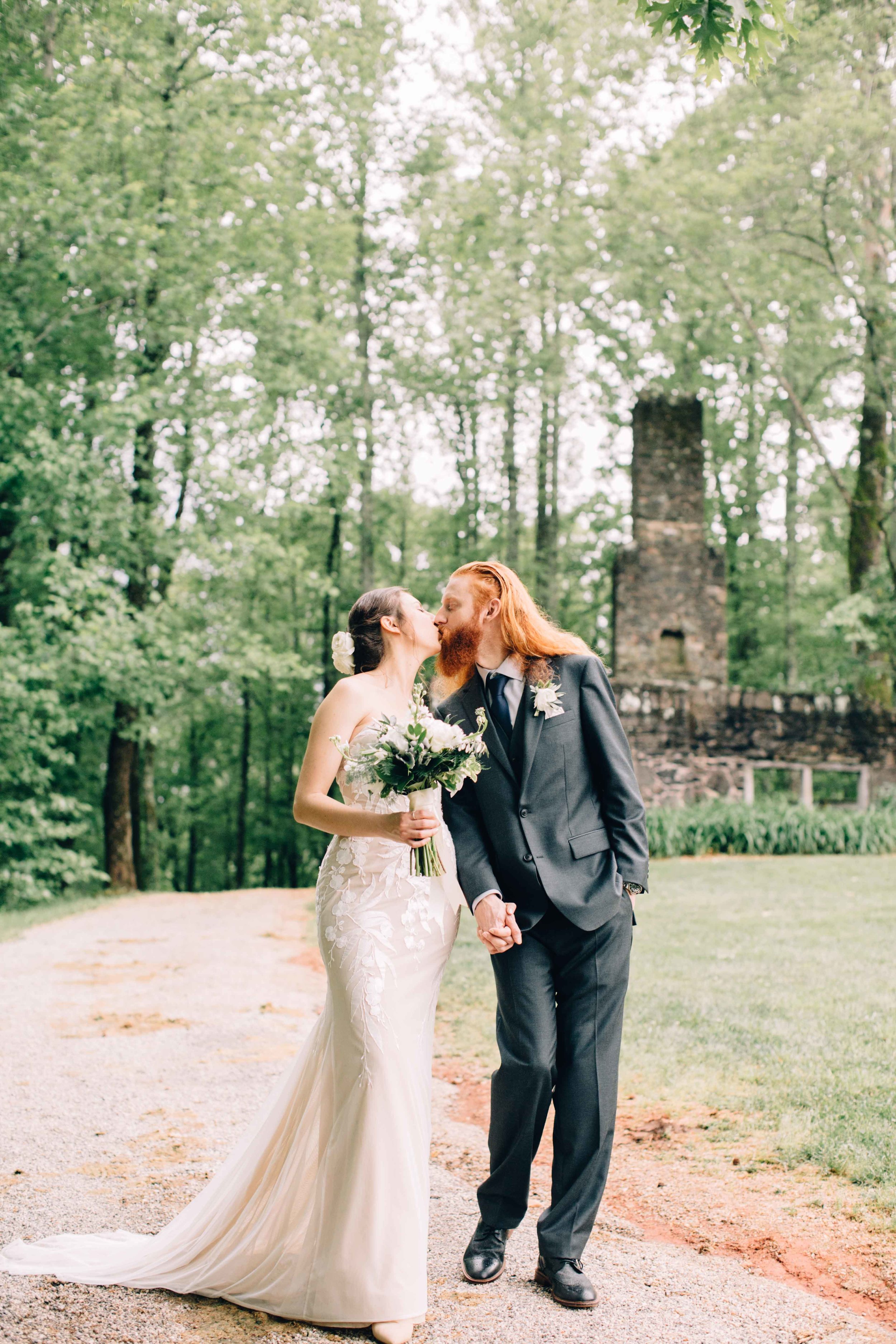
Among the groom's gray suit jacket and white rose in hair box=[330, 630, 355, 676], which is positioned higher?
white rose in hair box=[330, 630, 355, 676]

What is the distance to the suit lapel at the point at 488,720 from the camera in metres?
3.50

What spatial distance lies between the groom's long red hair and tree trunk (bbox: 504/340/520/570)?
22247 mm

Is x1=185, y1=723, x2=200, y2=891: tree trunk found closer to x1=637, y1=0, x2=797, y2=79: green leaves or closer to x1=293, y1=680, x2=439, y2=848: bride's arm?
x1=637, y1=0, x2=797, y2=79: green leaves

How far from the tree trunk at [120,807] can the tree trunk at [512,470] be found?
11064mm

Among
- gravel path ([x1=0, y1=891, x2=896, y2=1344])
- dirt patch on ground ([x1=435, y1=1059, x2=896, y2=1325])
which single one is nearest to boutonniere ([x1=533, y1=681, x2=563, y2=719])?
gravel path ([x1=0, y1=891, x2=896, y2=1344])

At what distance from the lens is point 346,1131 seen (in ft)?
10.3

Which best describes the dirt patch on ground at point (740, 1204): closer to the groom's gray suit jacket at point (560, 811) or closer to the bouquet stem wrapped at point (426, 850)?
the groom's gray suit jacket at point (560, 811)

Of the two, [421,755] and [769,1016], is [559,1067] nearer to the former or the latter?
[421,755]

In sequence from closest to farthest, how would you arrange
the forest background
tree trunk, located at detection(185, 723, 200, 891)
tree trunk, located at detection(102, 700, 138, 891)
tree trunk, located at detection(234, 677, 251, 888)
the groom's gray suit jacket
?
the groom's gray suit jacket < the forest background < tree trunk, located at detection(102, 700, 138, 891) < tree trunk, located at detection(234, 677, 251, 888) < tree trunk, located at detection(185, 723, 200, 891)

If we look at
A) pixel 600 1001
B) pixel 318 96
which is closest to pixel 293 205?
pixel 318 96

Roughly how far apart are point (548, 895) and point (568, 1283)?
1.13 meters

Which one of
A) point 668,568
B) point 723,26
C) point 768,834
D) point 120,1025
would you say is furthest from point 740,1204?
point 668,568

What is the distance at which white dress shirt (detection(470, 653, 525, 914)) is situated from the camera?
3.54 m

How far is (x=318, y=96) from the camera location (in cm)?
2200
